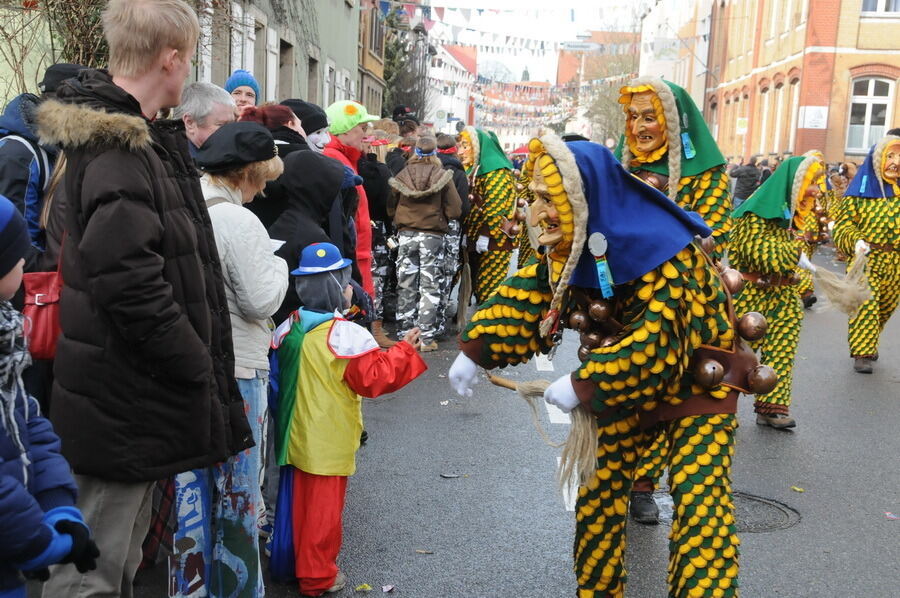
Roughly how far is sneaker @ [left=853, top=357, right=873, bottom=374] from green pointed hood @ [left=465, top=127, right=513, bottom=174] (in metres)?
3.98

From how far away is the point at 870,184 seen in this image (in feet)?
27.9

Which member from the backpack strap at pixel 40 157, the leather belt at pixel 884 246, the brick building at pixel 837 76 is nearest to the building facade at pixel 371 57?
the brick building at pixel 837 76

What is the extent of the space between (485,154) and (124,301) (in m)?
7.73

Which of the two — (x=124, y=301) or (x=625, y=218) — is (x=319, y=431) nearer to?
(x=124, y=301)

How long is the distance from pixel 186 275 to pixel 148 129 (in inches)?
16.8

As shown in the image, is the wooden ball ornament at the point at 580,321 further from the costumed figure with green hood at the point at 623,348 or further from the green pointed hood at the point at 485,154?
the green pointed hood at the point at 485,154

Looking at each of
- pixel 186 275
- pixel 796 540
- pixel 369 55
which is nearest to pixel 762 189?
pixel 796 540

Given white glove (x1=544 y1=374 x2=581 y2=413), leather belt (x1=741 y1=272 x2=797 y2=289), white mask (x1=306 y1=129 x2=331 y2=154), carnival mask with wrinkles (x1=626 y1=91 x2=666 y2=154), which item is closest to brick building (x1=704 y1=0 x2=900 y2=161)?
leather belt (x1=741 y1=272 x2=797 y2=289)

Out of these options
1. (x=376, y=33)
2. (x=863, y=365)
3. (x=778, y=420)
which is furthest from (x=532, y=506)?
(x=376, y=33)

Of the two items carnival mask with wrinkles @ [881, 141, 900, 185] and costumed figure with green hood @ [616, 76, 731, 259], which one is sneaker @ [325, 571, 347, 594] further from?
carnival mask with wrinkles @ [881, 141, 900, 185]

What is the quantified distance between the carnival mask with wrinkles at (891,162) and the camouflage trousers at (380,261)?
15.9 feet

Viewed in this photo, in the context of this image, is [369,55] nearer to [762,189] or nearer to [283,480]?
[762,189]

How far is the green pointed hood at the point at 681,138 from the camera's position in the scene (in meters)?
4.86

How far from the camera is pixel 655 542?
14.8 feet
